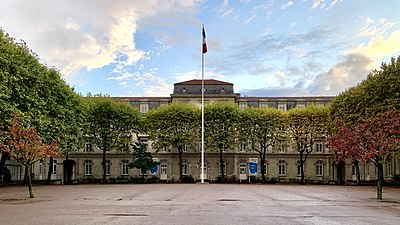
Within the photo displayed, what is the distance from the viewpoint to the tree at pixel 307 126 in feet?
217

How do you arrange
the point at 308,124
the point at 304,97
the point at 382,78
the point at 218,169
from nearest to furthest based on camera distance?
the point at 382,78 < the point at 308,124 < the point at 218,169 < the point at 304,97

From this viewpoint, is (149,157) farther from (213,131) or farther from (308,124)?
(308,124)

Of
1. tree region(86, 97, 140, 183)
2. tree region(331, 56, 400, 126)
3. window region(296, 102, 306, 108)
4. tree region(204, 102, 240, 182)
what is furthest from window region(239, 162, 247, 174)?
tree region(331, 56, 400, 126)

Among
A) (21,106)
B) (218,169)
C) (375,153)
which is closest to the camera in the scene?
(375,153)

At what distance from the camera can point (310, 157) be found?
3068 inches

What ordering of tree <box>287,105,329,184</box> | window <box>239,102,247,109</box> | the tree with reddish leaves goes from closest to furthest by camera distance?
the tree with reddish leaves
tree <box>287,105,329,184</box>
window <box>239,102,247,109</box>

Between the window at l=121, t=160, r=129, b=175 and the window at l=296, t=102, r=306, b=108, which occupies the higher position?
the window at l=296, t=102, r=306, b=108

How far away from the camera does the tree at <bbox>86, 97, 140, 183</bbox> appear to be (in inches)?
2539

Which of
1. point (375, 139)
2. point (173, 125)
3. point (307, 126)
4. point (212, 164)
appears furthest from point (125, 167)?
point (375, 139)

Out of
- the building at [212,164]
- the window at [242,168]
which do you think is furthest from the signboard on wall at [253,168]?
the window at [242,168]

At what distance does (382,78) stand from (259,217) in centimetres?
3201

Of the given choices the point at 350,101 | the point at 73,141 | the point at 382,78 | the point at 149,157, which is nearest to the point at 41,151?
the point at 73,141

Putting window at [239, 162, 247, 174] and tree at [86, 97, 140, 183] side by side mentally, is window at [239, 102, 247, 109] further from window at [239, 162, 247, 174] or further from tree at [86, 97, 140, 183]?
tree at [86, 97, 140, 183]

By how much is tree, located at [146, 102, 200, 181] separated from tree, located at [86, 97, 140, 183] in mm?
3357
